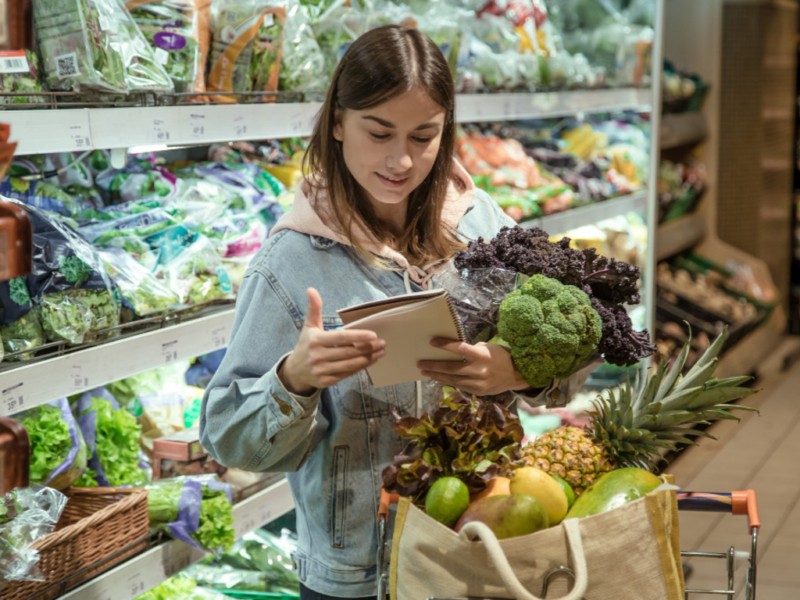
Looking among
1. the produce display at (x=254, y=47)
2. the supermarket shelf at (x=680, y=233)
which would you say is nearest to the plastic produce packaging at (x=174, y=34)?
the produce display at (x=254, y=47)

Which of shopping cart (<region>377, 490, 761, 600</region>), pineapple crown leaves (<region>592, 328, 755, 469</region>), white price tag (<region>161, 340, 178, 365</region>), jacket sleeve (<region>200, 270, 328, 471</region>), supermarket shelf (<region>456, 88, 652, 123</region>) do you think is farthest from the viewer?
supermarket shelf (<region>456, 88, 652, 123</region>)

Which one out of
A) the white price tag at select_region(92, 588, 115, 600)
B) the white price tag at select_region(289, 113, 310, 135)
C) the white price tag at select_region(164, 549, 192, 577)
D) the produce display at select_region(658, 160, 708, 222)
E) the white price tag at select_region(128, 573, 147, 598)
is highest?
the white price tag at select_region(289, 113, 310, 135)

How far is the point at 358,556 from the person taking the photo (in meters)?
1.96

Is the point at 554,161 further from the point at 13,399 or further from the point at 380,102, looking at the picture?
the point at 13,399

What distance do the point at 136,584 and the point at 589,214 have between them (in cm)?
260

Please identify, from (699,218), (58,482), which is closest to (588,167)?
(699,218)

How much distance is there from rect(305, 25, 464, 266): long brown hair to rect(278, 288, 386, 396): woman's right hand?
0.37 meters

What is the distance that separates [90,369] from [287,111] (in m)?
0.93

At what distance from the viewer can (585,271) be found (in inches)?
→ 75.2

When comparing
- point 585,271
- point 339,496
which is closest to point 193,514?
point 339,496

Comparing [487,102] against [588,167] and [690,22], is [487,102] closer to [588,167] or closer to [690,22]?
[588,167]

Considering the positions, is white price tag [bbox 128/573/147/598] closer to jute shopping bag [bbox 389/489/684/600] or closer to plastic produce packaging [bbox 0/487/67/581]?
plastic produce packaging [bbox 0/487/67/581]

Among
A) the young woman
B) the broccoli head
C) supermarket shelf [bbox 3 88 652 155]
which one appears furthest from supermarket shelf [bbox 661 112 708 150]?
the broccoli head

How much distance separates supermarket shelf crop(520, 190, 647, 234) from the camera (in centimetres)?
406
